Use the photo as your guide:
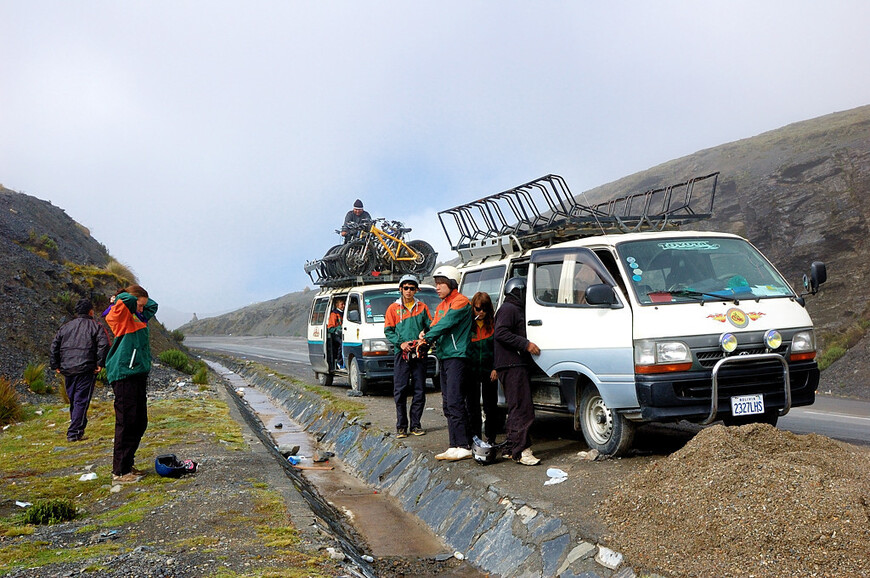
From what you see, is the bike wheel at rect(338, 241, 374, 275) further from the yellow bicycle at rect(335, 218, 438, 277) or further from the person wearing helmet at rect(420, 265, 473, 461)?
the person wearing helmet at rect(420, 265, 473, 461)

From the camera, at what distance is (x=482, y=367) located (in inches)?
323

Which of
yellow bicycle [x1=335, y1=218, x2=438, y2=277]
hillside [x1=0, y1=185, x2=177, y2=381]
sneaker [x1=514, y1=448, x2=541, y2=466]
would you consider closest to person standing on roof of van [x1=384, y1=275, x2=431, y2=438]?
sneaker [x1=514, y1=448, x2=541, y2=466]

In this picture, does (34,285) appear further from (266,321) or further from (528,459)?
(266,321)

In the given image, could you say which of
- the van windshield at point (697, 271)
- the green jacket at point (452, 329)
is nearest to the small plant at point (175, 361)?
the green jacket at point (452, 329)

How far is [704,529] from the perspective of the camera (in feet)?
15.0

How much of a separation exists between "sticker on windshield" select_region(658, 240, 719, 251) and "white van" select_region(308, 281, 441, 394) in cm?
722

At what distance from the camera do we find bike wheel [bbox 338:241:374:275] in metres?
16.4

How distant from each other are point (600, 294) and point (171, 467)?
494 centimetres

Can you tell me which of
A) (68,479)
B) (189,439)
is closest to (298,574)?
(68,479)

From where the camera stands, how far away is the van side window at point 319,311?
1811cm

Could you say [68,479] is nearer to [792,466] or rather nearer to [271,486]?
[271,486]

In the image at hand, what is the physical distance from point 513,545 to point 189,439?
6.24 m

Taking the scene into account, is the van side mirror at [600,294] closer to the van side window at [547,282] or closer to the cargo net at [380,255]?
the van side window at [547,282]

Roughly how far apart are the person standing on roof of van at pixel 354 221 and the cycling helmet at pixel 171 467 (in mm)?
9315
